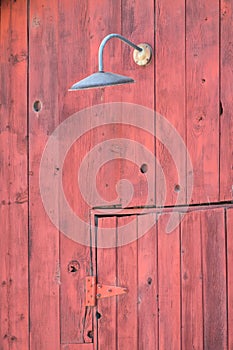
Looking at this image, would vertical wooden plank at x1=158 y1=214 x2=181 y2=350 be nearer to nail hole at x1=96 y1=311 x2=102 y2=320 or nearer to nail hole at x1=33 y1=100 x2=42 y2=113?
nail hole at x1=96 y1=311 x2=102 y2=320

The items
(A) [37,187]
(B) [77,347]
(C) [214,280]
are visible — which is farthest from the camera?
(A) [37,187]

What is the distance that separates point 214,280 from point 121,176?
0.77 metres

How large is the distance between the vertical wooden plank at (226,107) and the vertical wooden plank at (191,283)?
204 millimetres

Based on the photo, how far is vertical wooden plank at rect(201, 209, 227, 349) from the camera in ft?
13.9

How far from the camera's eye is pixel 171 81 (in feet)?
15.0

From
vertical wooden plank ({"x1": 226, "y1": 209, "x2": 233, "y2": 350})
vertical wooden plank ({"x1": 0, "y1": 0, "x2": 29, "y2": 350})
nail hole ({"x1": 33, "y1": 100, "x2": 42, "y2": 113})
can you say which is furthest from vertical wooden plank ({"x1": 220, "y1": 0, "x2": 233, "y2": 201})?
vertical wooden plank ({"x1": 0, "y1": 0, "x2": 29, "y2": 350})

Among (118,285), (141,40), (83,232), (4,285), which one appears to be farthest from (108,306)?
(141,40)

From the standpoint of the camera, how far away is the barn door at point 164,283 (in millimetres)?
4285

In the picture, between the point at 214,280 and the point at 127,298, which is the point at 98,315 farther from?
the point at 214,280

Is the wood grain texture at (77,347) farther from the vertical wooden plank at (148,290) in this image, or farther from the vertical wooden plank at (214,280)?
the vertical wooden plank at (214,280)

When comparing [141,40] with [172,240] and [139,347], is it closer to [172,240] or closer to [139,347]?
[172,240]

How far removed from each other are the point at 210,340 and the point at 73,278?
91 cm

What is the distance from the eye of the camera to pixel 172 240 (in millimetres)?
4465

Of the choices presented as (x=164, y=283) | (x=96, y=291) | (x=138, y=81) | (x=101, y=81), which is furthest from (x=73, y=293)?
(x=101, y=81)
